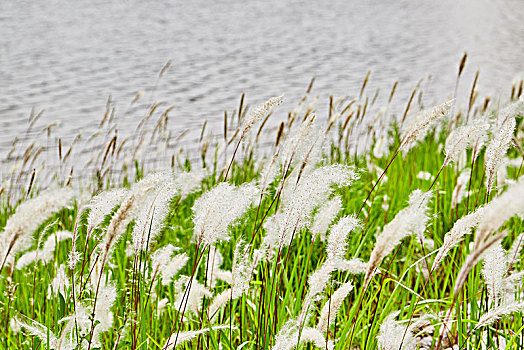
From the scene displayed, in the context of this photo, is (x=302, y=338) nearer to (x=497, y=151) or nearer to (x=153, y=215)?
(x=153, y=215)

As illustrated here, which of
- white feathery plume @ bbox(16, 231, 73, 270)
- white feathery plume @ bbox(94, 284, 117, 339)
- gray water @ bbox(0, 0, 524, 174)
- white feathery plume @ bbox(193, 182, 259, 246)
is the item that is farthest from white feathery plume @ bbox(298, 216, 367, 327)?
gray water @ bbox(0, 0, 524, 174)

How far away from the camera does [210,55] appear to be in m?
14.3

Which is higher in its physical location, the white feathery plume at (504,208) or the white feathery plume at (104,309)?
the white feathery plume at (504,208)

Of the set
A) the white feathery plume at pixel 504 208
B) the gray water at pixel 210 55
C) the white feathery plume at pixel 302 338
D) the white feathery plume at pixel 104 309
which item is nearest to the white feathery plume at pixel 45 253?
the white feathery plume at pixel 104 309

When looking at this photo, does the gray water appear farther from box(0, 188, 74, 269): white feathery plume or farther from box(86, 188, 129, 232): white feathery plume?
box(0, 188, 74, 269): white feathery plume

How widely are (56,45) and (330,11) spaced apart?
14.5 m

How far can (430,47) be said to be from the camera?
17.5 metres

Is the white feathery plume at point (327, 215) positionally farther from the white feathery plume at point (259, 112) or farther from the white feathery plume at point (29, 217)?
the white feathery plume at point (29, 217)

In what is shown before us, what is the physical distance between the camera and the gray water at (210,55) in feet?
31.9

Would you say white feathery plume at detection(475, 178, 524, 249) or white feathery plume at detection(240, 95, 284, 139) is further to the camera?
white feathery plume at detection(240, 95, 284, 139)

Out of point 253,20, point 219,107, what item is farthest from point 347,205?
point 253,20

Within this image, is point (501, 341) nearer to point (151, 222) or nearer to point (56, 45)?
point (151, 222)

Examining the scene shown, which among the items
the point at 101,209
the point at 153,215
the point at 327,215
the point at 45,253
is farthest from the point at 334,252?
the point at 45,253

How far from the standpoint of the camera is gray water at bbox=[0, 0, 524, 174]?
971 centimetres
